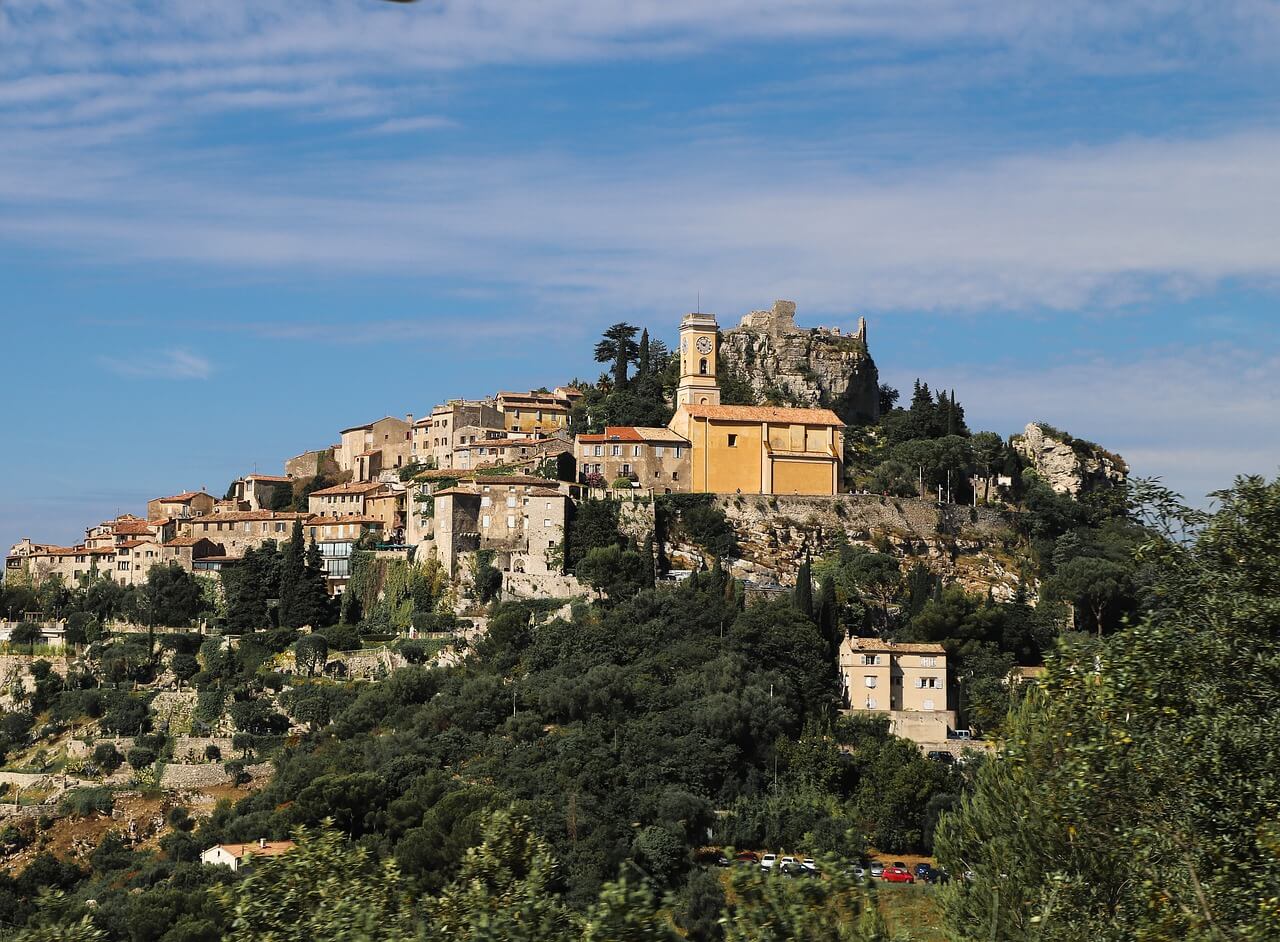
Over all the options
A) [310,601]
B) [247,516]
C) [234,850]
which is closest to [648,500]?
[310,601]

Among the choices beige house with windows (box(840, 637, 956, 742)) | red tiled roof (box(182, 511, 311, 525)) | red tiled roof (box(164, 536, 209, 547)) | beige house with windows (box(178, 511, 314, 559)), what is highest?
red tiled roof (box(182, 511, 311, 525))

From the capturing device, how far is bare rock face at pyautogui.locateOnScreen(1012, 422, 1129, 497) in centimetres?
9106

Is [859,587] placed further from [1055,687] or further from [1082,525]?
[1055,687]

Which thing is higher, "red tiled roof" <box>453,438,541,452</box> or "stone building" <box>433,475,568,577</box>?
"red tiled roof" <box>453,438,541,452</box>

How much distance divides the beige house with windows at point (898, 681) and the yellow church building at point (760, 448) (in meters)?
16.7

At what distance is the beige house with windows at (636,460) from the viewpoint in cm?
7781

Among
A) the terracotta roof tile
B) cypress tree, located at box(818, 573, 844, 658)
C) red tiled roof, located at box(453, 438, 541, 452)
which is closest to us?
the terracotta roof tile

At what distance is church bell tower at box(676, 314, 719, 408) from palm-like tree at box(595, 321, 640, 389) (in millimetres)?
6329

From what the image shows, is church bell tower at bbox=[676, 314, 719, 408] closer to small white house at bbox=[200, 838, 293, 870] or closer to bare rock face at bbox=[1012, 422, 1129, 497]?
bare rock face at bbox=[1012, 422, 1129, 497]

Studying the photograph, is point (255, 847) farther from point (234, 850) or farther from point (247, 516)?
point (247, 516)

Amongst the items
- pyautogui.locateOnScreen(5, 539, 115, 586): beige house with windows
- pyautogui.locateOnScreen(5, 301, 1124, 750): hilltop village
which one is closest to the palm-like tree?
pyautogui.locateOnScreen(5, 301, 1124, 750): hilltop village

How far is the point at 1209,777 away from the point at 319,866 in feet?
40.1

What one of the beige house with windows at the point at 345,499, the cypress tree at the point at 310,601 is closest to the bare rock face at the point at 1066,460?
the beige house with windows at the point at 345,499

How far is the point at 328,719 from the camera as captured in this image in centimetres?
6744
